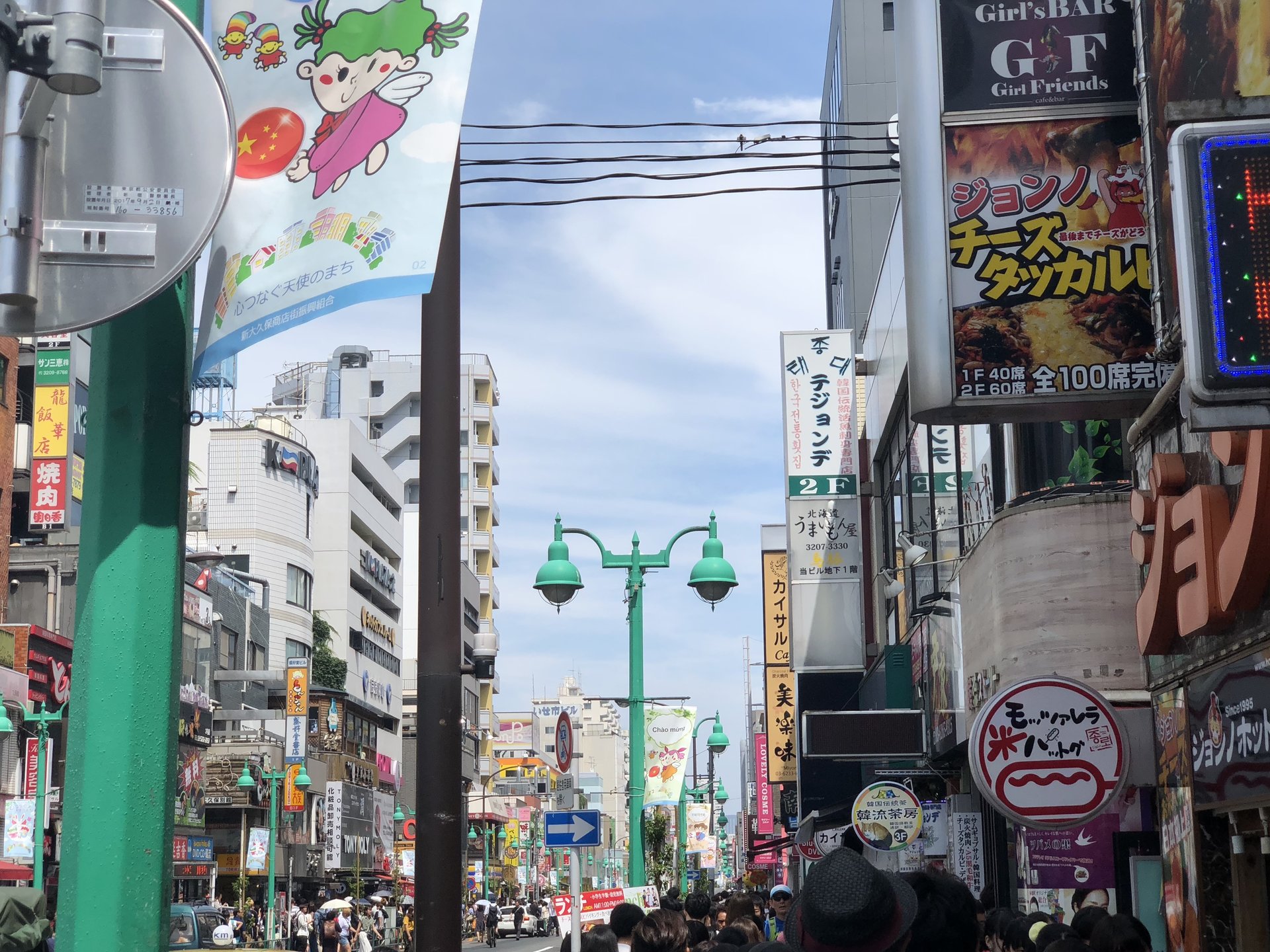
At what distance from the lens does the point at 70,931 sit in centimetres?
390

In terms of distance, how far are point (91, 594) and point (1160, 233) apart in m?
6.78

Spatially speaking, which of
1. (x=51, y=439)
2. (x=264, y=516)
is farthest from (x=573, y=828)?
(x=264, y=516)

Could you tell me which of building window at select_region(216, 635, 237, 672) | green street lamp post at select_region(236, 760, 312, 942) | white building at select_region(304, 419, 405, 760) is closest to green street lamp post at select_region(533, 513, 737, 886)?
green street lamp post at select_region(236, 760, 312, 942)

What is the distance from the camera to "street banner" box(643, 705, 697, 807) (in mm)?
30219

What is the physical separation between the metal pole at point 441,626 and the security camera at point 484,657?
2875 millimetres

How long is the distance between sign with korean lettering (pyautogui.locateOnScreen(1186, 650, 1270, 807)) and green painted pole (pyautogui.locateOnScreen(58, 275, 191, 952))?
19.2 feet

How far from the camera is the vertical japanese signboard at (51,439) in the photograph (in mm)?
45500

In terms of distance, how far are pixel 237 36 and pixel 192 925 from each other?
22.6 meters

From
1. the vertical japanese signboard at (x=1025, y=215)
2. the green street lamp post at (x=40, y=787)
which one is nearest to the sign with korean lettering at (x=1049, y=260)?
the vertical japanese signboard at (x=1025, y=215)

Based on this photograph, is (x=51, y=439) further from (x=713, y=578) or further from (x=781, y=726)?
(x=713, y=578)

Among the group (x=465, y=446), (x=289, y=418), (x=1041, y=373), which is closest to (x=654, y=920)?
(x=1041, y=373)

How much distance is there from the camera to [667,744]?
101 ft

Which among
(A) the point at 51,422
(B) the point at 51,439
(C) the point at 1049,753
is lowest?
(C) the point at 1049,753

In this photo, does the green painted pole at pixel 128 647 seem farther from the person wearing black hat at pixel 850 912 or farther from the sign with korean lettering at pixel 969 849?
the sign with korean lettering at pixel 969 849
